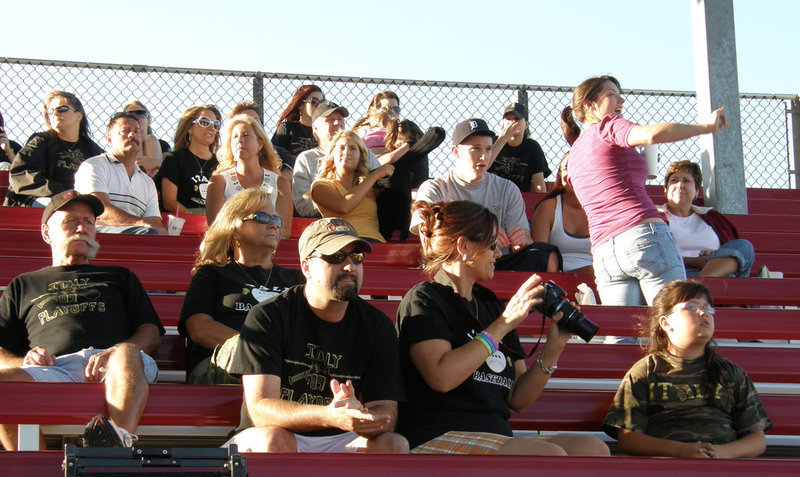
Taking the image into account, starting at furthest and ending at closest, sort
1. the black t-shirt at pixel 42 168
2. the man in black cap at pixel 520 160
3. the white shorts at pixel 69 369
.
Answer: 1. the man in black cap at pixel 520 160
2. the black t-shirt at pixel 42 168
3. the white shorts at pixel 69 369

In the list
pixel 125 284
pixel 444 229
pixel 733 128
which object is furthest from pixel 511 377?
pixel 733 128

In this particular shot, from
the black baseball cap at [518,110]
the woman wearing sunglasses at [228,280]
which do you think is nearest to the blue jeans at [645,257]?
the woman wearing sunglasses at [228,280]

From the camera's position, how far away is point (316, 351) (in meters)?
2.93

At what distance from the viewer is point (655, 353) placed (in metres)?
3.33

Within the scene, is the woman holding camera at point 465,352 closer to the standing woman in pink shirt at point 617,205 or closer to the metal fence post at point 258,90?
the standing woman in pink shirt at point 617,205

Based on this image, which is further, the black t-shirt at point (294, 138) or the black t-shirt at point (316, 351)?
the black t-shirt at point (294, 138)

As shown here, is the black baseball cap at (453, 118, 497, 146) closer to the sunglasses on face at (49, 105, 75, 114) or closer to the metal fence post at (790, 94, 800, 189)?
the sunglasses on face at (49, 105, 75, 114)

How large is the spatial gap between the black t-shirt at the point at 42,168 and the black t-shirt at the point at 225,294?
2288 millimetres

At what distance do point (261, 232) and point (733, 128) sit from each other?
3.29m

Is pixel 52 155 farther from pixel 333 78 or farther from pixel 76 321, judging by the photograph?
pixel 76 321

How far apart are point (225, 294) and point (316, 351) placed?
2.36 feet

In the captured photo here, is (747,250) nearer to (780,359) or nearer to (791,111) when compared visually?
(780,359)

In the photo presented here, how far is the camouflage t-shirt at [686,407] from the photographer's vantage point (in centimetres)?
317

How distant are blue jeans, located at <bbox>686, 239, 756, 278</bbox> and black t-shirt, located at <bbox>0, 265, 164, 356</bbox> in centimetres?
278
